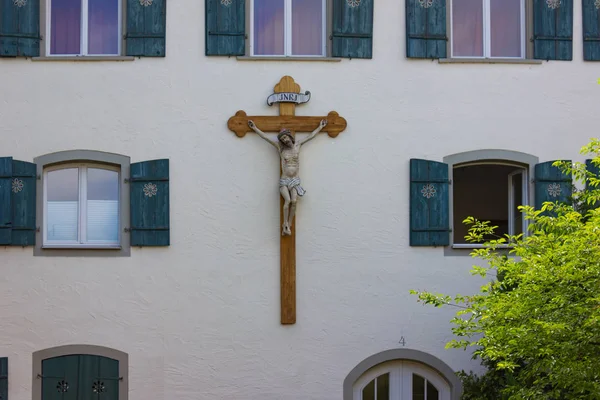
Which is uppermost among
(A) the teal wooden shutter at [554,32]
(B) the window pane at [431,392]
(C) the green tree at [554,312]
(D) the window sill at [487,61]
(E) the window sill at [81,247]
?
(A) the teal wooden shutter at [554,32]

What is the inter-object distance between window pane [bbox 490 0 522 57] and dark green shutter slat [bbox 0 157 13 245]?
6.31 m

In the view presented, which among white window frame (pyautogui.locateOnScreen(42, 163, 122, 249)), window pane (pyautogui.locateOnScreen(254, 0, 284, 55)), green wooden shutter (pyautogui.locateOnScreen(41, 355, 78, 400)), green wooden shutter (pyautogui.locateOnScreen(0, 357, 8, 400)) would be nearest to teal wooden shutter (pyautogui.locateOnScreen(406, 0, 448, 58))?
window pane (pyautogui.locateOnScreen(254, 0, 284, 55))

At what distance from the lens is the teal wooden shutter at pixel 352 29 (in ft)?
47.7

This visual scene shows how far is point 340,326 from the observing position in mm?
14320

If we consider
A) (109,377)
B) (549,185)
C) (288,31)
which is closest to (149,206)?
(109,377)

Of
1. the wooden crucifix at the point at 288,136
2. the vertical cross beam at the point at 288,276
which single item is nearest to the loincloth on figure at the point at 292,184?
the wooden crucifix at the point at 288,136

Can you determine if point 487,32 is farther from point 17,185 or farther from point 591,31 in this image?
point 17,185

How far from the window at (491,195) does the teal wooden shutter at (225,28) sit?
10.5 feet

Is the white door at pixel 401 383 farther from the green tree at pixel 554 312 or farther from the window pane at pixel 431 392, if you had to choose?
the green tree at pixel 554 312

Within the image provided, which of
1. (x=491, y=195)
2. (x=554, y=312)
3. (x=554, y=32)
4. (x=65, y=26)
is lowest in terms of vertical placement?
(x=554, y=312)

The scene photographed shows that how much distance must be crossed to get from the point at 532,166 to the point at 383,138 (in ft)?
6.30

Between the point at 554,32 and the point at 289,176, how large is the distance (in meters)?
3.87

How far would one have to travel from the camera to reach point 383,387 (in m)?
14.5

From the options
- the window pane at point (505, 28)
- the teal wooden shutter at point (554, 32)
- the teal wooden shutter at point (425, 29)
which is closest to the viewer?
the teal wooden shutter at point (425, 29)
